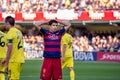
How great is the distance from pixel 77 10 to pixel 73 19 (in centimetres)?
90

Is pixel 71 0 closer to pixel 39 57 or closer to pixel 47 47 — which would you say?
pixel 39 57

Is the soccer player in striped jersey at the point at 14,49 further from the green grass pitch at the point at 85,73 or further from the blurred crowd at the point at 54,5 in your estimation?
the blurred crowd at the point at 54,5

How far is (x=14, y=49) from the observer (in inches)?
486

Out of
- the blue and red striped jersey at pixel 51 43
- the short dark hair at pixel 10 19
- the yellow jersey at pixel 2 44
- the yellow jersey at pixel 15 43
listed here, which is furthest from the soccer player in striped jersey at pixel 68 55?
the short dark hair at pixel 10 19

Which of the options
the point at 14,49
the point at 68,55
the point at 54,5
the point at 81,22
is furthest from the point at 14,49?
the point at 54,5

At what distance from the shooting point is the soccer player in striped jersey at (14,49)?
1214 cm

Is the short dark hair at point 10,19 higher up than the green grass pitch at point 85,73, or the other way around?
the short dark hair at point 10,19

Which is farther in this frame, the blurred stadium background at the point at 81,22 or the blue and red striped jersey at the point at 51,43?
the blurred stadium background at the point at 81,22

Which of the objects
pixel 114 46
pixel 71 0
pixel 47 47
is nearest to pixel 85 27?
pixel 71 0

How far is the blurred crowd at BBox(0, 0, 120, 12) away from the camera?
133 feet

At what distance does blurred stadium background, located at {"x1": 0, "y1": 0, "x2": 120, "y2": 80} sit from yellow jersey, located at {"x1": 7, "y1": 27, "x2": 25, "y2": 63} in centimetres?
2278

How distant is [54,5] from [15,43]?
29.5m

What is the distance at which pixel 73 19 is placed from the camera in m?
39.9

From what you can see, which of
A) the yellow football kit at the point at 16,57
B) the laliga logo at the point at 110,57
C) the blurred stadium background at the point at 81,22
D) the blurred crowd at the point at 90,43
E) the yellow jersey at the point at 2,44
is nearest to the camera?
the yellow football kit at the point at 16,57
